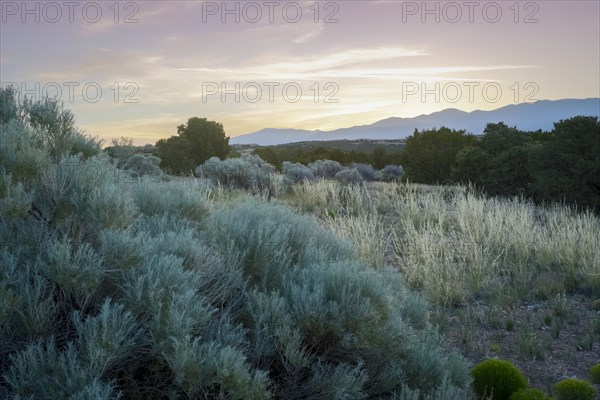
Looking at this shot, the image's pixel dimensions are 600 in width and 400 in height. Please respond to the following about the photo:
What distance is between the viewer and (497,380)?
483 cm

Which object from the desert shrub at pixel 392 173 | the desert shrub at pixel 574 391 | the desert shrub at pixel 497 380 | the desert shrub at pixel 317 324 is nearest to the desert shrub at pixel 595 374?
the desert shrub at pixel 574 391

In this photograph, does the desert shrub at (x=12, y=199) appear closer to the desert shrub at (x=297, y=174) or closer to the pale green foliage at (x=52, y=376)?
the pale green foliage at (x=52, y=376)

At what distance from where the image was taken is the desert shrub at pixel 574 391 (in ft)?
16.0

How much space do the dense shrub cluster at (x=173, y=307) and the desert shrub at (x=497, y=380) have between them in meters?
0.64

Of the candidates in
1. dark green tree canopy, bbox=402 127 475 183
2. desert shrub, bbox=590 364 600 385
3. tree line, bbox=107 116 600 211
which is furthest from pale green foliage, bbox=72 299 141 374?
dark green tree canopy, bbox=402 127 475 183

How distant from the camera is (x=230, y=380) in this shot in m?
3.03

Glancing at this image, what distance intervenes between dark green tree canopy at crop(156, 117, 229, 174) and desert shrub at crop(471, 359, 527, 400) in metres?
A: 24.5

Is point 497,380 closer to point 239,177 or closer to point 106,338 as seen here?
point 106,338

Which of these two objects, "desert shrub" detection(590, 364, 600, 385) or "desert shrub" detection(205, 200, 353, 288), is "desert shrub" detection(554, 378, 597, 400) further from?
"desert shrub" detection(205, 200, 353, 288)

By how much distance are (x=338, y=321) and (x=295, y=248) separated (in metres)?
1.11

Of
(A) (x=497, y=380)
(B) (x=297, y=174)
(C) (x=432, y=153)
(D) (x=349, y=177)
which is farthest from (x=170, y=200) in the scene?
(C) (x=432, y=153)

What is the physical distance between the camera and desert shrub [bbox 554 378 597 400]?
4.88 metres

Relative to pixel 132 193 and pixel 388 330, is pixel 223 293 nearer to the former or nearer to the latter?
pixel 388 330

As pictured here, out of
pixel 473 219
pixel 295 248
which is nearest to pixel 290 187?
pixel 473 219
